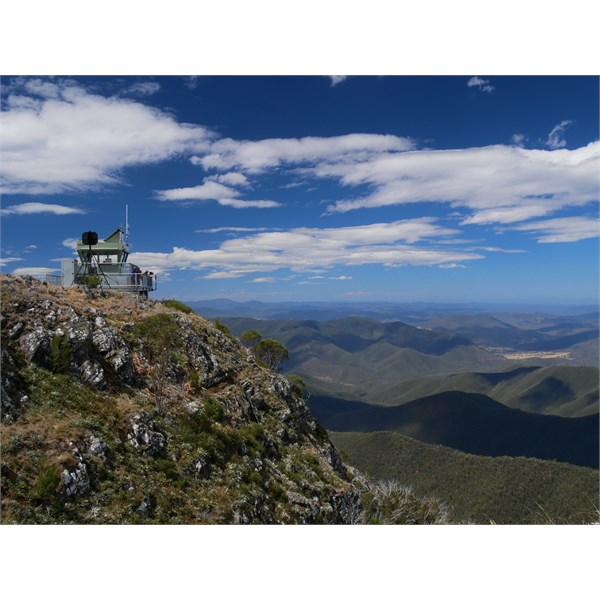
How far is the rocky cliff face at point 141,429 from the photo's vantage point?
51.6ft

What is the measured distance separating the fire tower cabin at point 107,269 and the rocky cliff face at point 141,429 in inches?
105

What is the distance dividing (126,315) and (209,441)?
12.1 meters

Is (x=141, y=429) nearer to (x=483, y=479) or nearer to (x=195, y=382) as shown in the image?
(x=195, y=382)

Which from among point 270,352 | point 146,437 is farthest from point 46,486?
point 270,352

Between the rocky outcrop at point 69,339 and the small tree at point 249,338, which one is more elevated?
the rocky outcrop at point 69,339

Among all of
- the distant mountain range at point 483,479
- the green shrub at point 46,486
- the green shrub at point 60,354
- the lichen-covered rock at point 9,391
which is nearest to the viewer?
the green shrub at point 46,486

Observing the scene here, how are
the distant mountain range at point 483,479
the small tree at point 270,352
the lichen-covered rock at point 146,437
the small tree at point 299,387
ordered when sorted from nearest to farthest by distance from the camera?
the lichen-covered rock at point 146,437, the small tree at point 299,387, the small tree at point 270,352, the distant mountain range at point 483,479

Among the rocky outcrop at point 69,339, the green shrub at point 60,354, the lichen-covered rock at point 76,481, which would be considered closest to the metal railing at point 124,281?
the rocky outcrop at point 69,339

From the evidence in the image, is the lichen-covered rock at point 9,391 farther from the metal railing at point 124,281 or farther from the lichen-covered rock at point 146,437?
the metal railing at point 124,281

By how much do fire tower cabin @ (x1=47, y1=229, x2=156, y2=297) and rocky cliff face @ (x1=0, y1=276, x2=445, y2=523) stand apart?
8.77 feet

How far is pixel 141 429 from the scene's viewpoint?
20188mm

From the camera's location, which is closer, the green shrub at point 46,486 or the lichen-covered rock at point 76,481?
the green shrub at point 46,486

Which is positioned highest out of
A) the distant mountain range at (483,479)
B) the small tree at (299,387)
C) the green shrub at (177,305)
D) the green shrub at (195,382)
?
the green shrub at (177,305)

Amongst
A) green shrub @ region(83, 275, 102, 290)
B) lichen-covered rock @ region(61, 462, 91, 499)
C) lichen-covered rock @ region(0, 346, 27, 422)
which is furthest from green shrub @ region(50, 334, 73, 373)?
green shrub @ region(83, 275, 102, 290)
